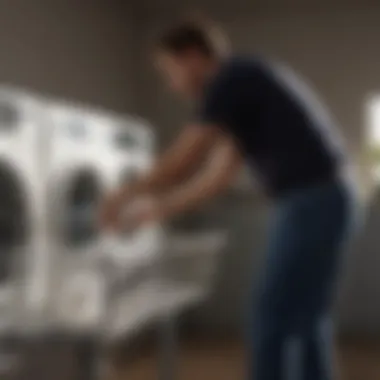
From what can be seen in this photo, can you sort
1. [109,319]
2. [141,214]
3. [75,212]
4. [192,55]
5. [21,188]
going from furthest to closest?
[75,212] < [21,188] < [192,55] < [141,214] < [109,319]

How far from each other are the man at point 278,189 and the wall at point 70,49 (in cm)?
103

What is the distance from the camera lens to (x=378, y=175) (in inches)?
151

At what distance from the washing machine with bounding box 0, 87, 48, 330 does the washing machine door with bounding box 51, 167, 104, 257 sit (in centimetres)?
6

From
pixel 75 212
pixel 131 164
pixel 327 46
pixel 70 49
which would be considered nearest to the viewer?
pixel 75 212

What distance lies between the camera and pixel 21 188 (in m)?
2.07

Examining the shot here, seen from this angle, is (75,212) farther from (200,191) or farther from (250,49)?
(250,49)

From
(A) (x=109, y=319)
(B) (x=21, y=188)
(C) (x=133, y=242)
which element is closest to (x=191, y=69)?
(B) (x=21, y=188)

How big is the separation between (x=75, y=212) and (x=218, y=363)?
1170 mm

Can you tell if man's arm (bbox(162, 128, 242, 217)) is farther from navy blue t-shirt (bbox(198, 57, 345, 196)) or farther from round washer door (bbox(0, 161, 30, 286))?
round washer door (bbox(0, 161, 30, 286))

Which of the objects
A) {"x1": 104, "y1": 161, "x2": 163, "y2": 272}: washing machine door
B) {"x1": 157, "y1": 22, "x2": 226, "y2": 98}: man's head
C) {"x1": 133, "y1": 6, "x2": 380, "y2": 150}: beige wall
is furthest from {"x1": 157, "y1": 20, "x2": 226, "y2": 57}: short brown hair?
{"x1": 133, "y1": 6, "x2": 380, "y2": 150}: beige wall

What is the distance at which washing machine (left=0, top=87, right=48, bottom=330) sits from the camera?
182 centimetres

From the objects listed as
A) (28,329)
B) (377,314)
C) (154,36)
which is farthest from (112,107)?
(28,329)

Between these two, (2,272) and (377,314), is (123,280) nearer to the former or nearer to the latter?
(2,272)

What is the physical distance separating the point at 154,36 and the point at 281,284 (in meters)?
2.41
